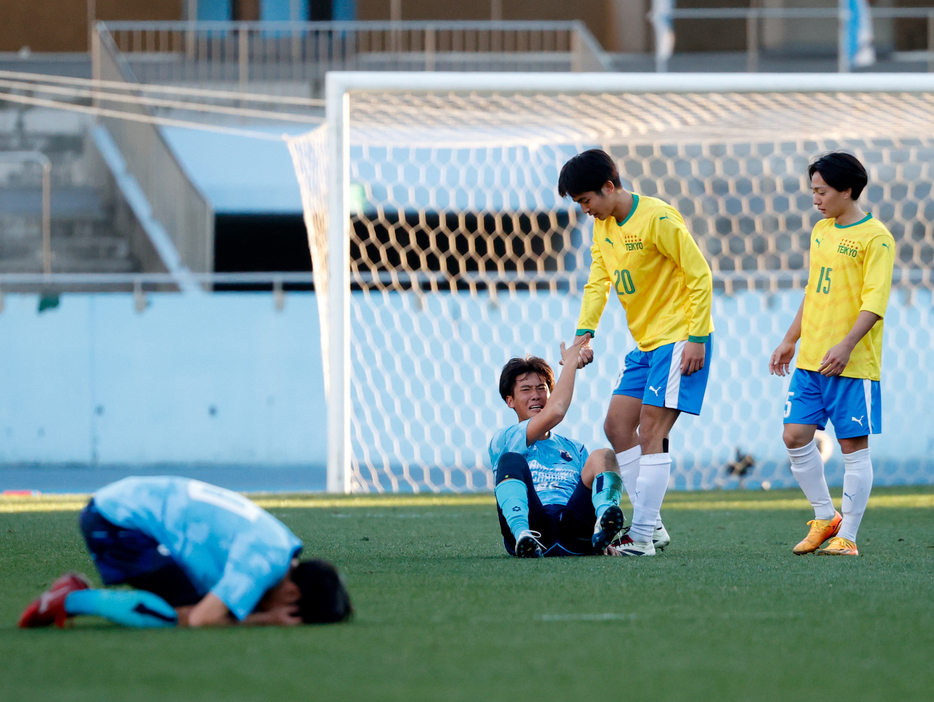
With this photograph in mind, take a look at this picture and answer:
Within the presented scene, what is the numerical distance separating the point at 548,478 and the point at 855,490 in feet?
3.87

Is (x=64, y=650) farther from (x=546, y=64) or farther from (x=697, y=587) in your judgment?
(x=546, y=64)

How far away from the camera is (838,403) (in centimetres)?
465

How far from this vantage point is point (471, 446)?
1046 centimetres

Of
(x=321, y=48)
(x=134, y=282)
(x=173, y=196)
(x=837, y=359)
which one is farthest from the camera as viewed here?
(x=321, y=48)

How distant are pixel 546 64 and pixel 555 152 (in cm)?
395

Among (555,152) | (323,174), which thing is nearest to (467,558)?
(323,174)

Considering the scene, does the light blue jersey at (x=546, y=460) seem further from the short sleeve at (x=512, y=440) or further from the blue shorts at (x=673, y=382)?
the blue shorts at (x=673, y=382)

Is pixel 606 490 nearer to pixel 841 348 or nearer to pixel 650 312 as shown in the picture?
pixel 650 312

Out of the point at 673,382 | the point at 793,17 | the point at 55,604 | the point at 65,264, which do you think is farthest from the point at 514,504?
the point at 793,17

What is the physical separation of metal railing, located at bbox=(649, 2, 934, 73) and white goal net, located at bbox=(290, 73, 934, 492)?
307cm

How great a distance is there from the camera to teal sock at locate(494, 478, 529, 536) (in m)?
4.37

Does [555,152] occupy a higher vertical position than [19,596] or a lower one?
higher

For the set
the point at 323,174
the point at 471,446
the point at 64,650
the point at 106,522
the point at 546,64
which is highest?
the point at 546,64

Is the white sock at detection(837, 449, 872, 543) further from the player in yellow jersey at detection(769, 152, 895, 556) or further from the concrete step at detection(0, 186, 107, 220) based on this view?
the concrete step at detection(0, 186, 107, 220)
